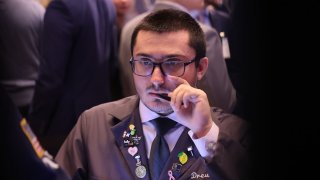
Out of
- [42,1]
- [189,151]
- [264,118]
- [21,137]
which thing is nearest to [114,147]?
[189,151]

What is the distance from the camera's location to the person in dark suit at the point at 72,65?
58.3 inches

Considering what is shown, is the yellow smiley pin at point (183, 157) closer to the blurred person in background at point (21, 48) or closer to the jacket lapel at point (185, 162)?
the jacket lapel at point (185, 162)

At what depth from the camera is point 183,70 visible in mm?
1227

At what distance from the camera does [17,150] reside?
896mm

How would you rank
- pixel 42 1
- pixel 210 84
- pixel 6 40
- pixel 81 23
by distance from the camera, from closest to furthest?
1. pixel 210 84
2. pixel 81 23
3. pixel 6 40
4. pixel 42 1

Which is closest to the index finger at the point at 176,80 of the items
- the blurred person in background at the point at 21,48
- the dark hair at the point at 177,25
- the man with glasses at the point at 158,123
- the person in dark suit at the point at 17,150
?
the man with glasses at the point at 158,123

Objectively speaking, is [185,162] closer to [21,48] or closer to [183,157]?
[183,157]

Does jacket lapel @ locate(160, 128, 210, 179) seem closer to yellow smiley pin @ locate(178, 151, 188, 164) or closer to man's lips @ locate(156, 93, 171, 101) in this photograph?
yellow smiley pin @ locate(178, 151, 188, 164)

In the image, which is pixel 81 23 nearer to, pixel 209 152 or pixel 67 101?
pixel 67 101

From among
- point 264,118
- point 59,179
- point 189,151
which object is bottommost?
point 189,151

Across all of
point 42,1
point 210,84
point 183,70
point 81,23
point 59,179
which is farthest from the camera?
point 42,1

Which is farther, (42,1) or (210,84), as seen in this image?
(42,1)

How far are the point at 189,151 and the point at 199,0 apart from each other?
436mm

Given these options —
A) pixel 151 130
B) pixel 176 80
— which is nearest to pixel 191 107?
pixel 176 80
